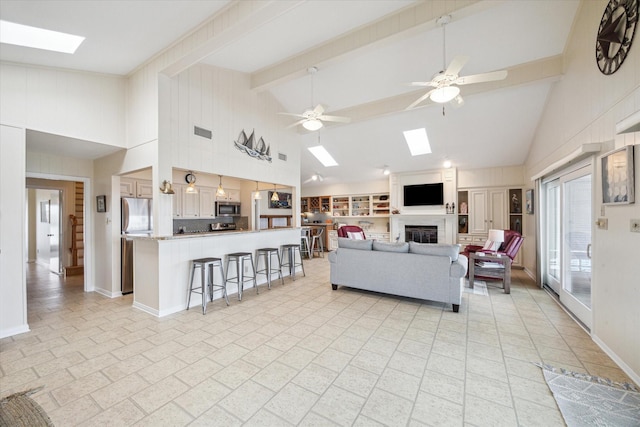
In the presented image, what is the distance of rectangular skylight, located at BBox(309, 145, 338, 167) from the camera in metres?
7.76

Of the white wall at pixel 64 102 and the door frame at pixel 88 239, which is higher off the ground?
the white wall at pixel 64 102

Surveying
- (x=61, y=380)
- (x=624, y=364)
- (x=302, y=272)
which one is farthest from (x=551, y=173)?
(x=61, y=380)

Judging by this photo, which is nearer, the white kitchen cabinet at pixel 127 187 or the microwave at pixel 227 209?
the white kitchen cabinet at pixel 127 187

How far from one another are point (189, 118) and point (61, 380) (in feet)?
11.0

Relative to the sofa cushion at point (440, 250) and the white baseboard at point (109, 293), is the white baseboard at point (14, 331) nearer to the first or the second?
the white baseboard at point (109, 293)

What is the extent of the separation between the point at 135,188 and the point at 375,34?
16.6ft

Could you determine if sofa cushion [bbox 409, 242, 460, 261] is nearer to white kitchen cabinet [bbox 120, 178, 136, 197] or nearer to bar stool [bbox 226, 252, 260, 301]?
bar stool [bbox 226, 252, 260, 301]

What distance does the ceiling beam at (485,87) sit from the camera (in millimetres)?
4215

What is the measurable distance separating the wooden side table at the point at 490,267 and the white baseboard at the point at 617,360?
1733 mm

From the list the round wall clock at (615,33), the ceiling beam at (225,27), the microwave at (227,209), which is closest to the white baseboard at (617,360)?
the round wall clock at (615,33)

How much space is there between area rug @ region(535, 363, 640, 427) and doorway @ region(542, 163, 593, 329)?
1261 mm

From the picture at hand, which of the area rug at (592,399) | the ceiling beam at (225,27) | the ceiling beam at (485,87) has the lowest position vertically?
the area rug at (592,399)

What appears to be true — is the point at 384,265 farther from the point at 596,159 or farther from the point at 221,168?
the point at 221,168

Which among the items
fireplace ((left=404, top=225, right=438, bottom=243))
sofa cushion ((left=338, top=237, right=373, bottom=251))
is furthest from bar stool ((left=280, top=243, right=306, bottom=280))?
fireplace ((left=404, top=225, right=438, bottom=243))
